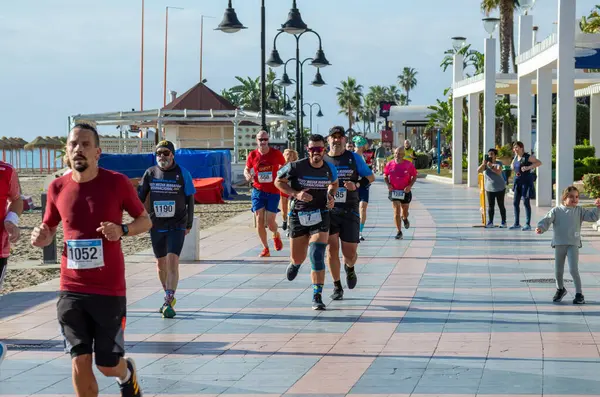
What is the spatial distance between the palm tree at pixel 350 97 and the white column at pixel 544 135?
481 ft

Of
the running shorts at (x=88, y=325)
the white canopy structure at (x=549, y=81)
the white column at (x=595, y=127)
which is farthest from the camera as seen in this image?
the white column at (x=595, y=127)

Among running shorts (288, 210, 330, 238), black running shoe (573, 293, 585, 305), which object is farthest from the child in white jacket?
running shorts (288, 210, 330, 238)

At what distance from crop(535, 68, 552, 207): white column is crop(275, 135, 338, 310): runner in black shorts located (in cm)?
1709

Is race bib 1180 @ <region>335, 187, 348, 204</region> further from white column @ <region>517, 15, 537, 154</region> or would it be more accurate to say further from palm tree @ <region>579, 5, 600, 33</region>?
palm tree @ <region>579, 5, 600, 33</region>

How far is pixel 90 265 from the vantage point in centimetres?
612

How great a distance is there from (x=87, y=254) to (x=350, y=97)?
170 metres

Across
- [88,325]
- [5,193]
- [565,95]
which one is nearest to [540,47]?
[565,95]

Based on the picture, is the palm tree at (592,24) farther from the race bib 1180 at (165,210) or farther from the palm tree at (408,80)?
the palm tree at (408,80)

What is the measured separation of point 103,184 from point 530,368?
140 inches

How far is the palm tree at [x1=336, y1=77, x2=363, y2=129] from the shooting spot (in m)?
175

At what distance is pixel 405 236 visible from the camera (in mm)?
20422

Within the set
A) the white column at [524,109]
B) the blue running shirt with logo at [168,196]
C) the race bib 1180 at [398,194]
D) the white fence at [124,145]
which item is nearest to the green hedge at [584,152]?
the white column at [524,109]

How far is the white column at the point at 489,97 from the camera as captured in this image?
37438mm

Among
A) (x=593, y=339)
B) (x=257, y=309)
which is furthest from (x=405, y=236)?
(x=593, y=339)
